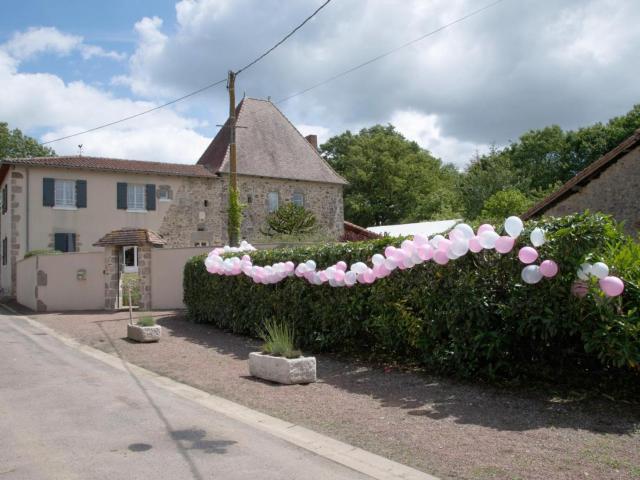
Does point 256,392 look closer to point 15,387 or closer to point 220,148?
point 15,387

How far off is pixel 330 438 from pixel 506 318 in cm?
297

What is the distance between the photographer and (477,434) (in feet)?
18.6

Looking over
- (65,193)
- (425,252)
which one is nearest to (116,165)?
(65,193)

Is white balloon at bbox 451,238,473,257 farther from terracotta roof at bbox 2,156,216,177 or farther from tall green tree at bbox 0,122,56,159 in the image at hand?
tall green tree at bbox 0,122,56,159

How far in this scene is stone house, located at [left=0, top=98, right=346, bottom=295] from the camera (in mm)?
25547

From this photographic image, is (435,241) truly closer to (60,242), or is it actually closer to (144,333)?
(144,333)

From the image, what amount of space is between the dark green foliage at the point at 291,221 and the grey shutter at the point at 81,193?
28.1 feet

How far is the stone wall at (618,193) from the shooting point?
14.4 m

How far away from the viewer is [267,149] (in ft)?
107

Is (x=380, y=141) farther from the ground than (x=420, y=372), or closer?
farther from the ground

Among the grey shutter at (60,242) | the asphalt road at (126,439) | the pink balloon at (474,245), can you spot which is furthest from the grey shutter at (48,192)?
the pink balloon at (474,245)

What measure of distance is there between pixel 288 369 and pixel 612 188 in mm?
10921

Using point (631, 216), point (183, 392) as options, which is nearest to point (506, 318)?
point (183, 392)

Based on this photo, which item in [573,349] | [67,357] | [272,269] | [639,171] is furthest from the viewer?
[639,171]
